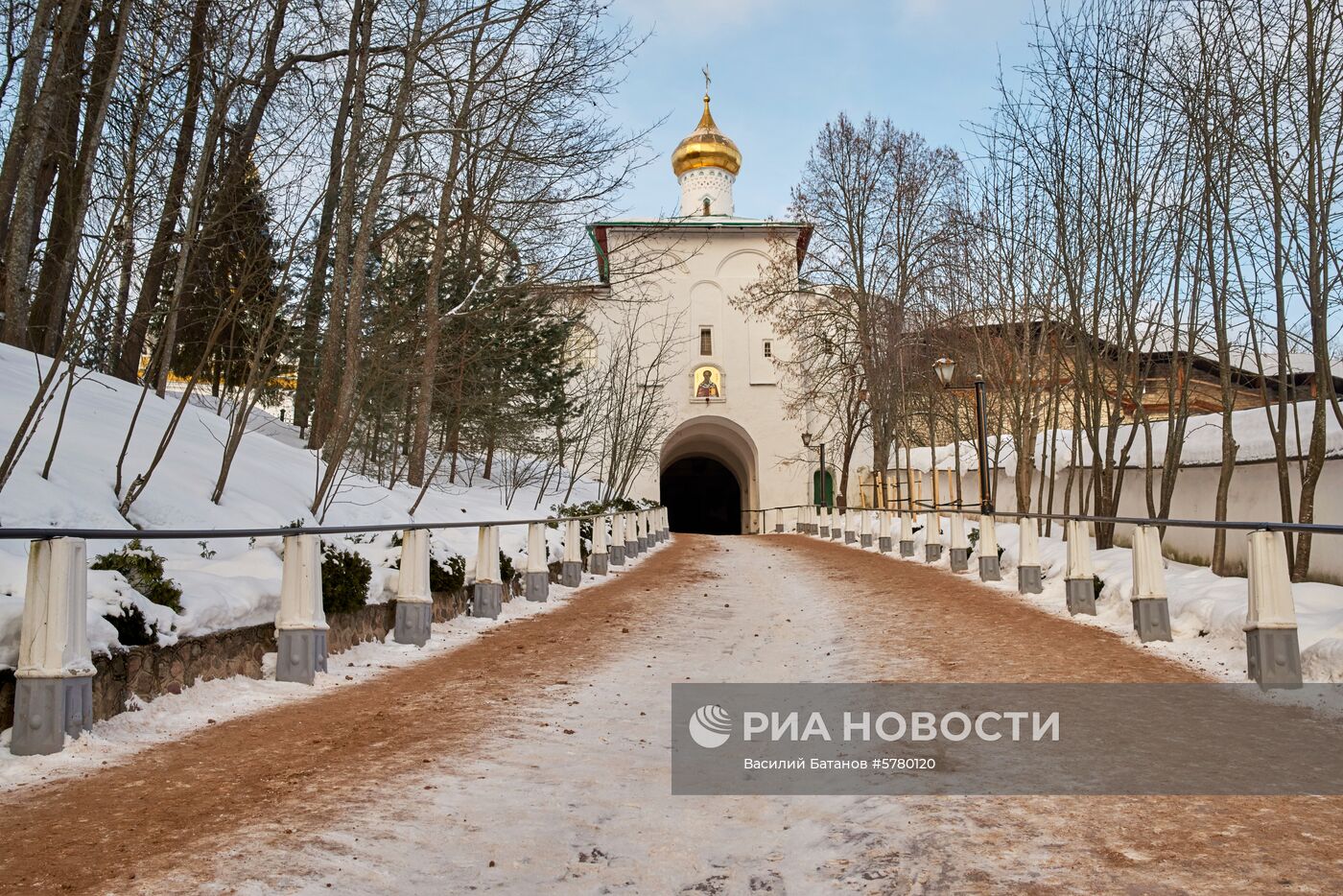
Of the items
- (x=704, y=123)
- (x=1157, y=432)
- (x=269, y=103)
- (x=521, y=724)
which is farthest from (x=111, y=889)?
(x=704, y=123)

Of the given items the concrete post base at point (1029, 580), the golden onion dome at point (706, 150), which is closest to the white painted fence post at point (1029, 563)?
the concrete post base at point (1029, 580)

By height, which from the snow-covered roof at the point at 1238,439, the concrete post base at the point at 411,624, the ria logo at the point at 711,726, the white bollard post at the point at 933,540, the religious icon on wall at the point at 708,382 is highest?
the religious icon on wall at the point at 708,382

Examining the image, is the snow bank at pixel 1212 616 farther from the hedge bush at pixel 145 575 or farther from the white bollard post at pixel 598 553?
the white bollard post at pixel 598 553

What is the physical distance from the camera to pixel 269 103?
55.7 ft

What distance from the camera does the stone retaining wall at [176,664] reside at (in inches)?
218

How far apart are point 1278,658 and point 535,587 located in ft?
28.5

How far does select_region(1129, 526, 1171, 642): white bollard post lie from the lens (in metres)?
8.74

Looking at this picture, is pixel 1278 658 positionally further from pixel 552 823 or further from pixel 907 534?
pixel 907 534

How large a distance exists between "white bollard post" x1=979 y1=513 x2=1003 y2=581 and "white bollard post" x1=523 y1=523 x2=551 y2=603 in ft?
21.1

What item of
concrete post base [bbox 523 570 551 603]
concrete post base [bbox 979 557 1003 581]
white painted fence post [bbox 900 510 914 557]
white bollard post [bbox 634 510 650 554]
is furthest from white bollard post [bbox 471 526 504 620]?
white bollard post [bbox 634 510 650 554]

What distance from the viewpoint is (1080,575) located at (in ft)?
35.4

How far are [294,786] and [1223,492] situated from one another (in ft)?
37.2

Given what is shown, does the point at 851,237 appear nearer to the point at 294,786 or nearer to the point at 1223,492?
the point at 1223,492

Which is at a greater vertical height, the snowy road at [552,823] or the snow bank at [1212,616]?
the snow bank at [1212,616]
